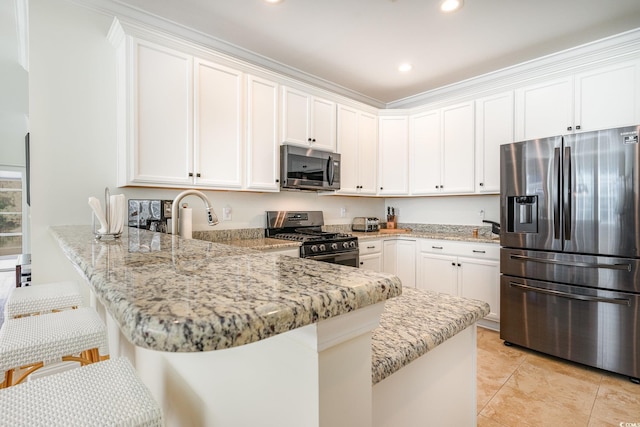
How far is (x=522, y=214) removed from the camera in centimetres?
266

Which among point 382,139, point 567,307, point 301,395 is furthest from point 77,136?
point 567,307

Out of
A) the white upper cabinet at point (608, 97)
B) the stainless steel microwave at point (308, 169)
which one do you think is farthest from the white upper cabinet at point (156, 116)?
the white upper cabinet at point (608, 97)

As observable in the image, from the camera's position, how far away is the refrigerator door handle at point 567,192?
2412 mm

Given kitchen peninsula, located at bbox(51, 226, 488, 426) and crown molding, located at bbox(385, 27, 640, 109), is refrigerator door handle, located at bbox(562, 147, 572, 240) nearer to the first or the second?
crown molding, located at bbox(385, 27, 640, 109)

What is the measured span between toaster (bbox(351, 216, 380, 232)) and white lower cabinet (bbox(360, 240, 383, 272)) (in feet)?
1.23

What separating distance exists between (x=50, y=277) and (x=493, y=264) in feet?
12.0

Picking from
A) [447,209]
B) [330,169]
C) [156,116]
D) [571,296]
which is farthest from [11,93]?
[571,296]

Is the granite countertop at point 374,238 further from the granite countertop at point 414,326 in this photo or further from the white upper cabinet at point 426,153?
the granite countertop at point 414,326

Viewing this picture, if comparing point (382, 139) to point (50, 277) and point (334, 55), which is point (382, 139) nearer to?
point (334, 55)

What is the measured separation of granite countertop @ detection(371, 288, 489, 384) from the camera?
0.66 m

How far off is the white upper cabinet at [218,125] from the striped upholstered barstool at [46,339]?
1367 mm

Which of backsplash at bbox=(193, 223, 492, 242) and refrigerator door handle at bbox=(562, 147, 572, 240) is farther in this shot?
backsplash at bbox=(193, 223, 492, 242)

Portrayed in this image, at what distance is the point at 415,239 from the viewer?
3.66m

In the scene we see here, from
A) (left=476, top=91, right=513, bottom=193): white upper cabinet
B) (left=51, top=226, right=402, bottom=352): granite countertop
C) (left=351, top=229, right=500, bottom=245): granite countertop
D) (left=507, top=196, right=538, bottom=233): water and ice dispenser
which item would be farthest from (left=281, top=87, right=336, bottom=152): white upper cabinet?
(left=51, top=226, right=402, bottom=352): granite countertop
